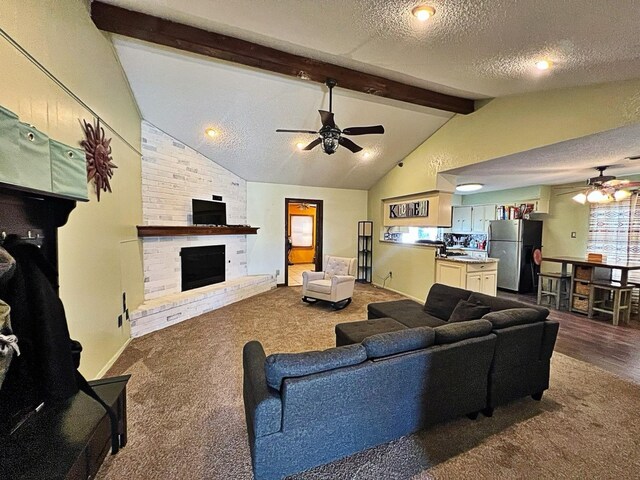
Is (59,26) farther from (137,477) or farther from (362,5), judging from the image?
(137,477)

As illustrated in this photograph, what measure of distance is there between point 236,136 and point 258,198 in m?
2.08

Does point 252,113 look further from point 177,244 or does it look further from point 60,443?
point 60,443

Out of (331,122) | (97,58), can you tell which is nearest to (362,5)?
(331,122)

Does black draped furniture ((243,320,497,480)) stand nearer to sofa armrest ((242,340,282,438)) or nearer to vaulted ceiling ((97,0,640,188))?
sofa armrest ((242,340,282,438))

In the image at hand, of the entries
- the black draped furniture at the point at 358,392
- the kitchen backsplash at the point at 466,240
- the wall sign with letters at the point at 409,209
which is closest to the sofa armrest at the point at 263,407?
the black draped furniture at the point at 358,392

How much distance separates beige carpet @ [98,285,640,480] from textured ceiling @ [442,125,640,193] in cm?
236

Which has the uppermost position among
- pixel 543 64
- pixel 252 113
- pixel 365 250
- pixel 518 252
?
pixel 252 113

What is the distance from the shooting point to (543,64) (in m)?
2.52

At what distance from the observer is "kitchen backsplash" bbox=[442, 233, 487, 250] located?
7.16m

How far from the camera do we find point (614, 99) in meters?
2.67

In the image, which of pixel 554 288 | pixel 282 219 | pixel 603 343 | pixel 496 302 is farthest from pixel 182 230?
pixel 554 288

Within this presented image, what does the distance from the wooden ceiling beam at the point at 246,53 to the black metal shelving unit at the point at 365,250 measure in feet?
12.5

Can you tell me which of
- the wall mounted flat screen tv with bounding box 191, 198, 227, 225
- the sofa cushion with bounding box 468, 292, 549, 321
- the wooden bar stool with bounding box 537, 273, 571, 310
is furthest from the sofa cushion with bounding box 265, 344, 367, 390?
the wooden bar stool with bounding box 537, 273, 571, 310

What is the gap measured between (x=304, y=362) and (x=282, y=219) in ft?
18.0
